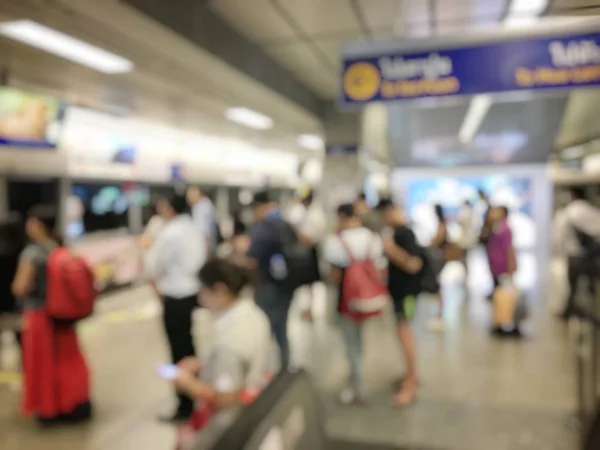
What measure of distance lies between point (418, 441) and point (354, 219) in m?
1.62

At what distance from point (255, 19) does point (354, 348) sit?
9.80 ft

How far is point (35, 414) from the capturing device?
4.28 meters

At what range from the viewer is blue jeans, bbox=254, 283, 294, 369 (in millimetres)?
4434

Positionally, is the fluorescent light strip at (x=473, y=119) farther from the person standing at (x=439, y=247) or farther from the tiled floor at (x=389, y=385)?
the tiled floor at (x=389, y=385)

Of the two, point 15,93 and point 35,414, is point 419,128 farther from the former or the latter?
point 35,414

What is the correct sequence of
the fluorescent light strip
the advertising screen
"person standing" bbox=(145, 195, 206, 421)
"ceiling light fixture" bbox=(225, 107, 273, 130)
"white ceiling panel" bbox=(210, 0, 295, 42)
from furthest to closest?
the fluorescent light strip → the advertising screen → "ceiling light fixture" bbox=(225, 107, 273, 130) → "white ceiling panel" bbox=(210, 0, 295, 42) → "person standing" bbox=(145, 195, 206, 421)

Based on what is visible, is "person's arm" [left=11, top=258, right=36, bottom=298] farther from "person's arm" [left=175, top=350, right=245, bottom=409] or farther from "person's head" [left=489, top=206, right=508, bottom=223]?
"person's head" [left=489, top=206, right=508, bottom=223]

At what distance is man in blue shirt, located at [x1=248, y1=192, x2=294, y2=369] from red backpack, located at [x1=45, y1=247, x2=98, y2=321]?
1.24m

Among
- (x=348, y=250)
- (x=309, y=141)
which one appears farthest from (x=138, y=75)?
(x=309, y=141)

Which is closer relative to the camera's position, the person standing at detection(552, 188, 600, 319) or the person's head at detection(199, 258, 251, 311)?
the person's head at detection(199, 258, 251, 311)

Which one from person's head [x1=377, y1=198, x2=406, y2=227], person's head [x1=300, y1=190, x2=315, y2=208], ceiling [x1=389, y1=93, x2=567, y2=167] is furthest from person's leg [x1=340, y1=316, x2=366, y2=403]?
ceiling [x1=389, y1=93, x2=567, y2=167]

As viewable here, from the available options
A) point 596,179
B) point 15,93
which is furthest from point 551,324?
point 596,179

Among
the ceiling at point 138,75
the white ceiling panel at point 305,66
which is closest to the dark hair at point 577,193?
the white ceiling panel at point 305,66

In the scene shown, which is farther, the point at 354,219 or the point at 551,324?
the point at 551,324
